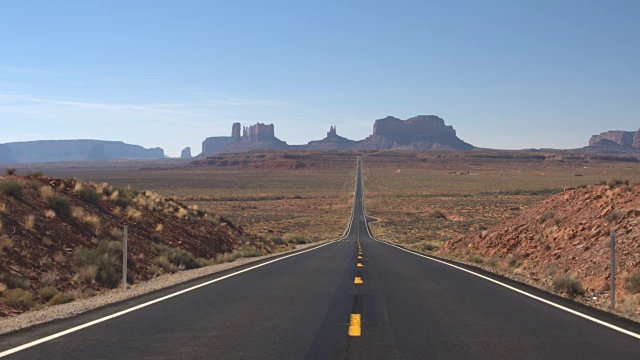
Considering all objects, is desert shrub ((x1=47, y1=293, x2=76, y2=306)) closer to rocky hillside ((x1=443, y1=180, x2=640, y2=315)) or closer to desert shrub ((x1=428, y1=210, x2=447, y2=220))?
rocky hillside ((x1=443, y1=180, x2=640, y2=315))

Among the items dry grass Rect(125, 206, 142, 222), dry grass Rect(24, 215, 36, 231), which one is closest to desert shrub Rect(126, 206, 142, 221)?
dry grass Rect(125, 206, 142, 222)

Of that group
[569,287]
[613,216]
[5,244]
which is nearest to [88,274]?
[5,244]

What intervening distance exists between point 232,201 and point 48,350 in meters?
88.1

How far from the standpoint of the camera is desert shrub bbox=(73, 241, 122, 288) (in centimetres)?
1403

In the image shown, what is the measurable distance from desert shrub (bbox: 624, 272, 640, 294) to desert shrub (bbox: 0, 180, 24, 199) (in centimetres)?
1625

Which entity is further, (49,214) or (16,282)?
(49,214)

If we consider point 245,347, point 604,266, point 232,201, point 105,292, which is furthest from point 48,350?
point 232,201

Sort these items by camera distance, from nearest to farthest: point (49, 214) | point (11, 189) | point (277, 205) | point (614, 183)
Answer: point (49, 214), point (11, 189), point (614, 183), point (277, 205)

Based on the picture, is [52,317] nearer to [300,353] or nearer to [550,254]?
[300,353]

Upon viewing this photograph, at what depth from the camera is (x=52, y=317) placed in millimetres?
9188

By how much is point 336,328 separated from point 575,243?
12.2m

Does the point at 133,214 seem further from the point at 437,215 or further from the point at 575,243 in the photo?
the point at 437,215

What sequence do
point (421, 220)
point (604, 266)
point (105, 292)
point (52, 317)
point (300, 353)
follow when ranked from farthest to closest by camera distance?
1. point (421, 220)
2. point (604, 266)
3. point (105, 292)
4. point (52, 317)
5. point (300, 353)

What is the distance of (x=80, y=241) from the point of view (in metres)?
16.1
